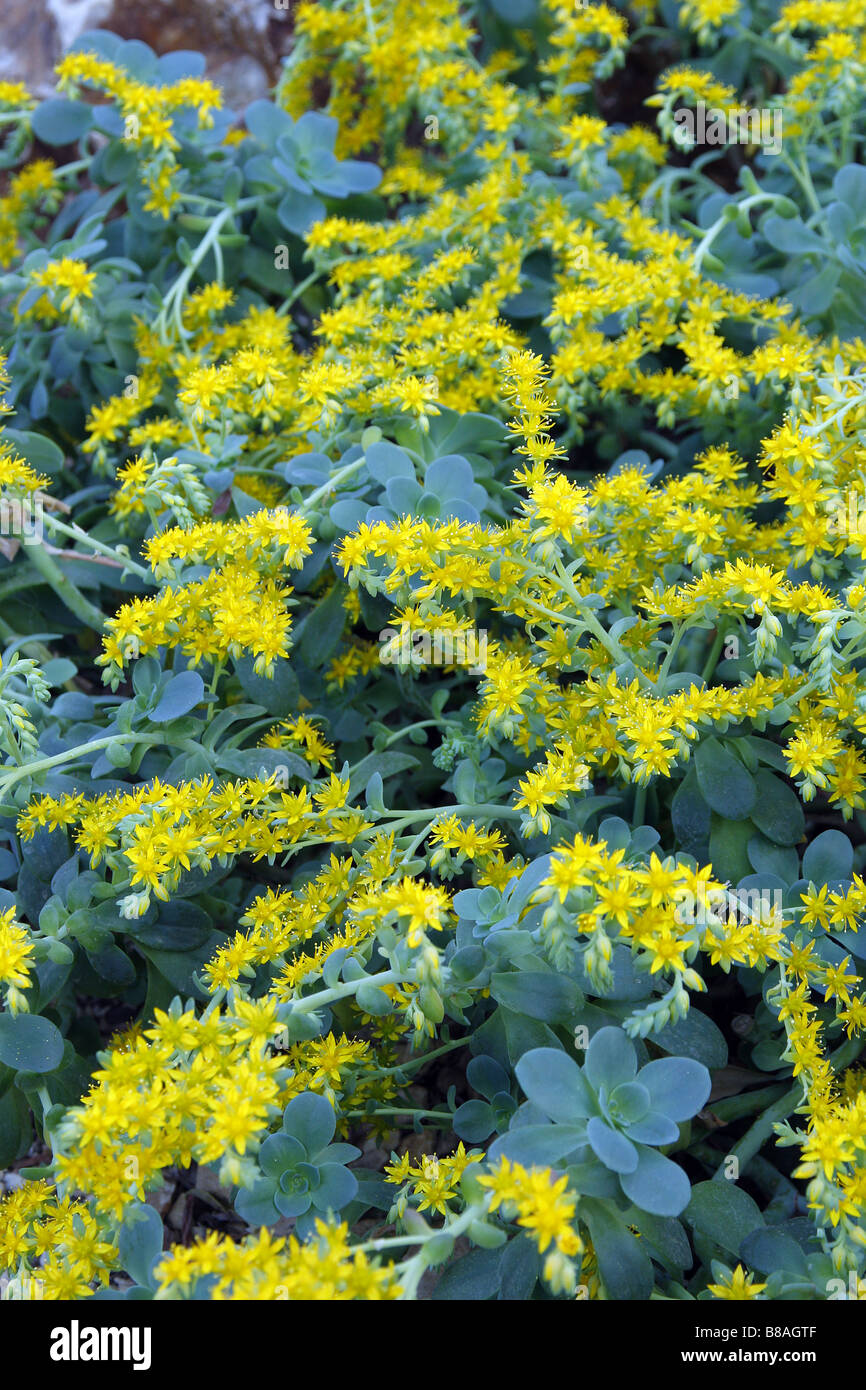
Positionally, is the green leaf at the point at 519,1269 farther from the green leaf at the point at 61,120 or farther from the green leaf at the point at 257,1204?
the green leaf at the point at 61,120

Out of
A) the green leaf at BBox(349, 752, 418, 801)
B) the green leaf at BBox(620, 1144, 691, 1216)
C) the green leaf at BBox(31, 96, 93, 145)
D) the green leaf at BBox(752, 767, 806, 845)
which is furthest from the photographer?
the green leaf at BBox(31, 96, 93, 145)

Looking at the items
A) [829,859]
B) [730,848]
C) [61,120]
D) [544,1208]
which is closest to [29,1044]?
[544,1208]

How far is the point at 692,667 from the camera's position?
1.92 metres

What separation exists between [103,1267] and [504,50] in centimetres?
301

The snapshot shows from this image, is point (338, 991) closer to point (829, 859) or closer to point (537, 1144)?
point (537, 1144)

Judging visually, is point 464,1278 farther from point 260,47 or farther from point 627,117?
point 260,47

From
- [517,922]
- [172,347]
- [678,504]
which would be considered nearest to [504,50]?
[172,347]

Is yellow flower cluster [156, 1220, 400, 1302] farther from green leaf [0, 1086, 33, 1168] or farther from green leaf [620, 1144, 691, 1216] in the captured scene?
green leaf [0, 1086, 33, 1168]

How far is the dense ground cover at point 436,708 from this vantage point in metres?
1.30

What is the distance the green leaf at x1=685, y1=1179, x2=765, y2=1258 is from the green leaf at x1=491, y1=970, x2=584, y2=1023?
29 cm

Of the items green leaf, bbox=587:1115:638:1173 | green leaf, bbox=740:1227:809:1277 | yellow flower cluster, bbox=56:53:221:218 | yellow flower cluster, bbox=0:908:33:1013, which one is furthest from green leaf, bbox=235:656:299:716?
yellow flower cluster, bbox=56:53:221:218

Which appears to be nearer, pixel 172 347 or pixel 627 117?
pixel 172 347

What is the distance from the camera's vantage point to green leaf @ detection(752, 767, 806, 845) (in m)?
1.67

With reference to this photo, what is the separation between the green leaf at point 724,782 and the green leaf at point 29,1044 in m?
0.98
